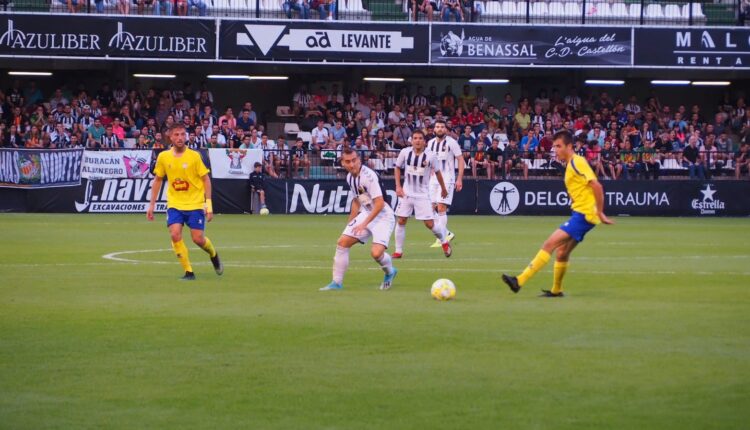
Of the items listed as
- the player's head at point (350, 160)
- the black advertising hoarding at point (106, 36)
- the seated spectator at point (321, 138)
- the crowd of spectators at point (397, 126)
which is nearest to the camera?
the player's head at point (350, 160)

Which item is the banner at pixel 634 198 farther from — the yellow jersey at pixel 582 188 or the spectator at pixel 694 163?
the yellow jersey at pixel 582 188

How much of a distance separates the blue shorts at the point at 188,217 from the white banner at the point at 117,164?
61.7ft

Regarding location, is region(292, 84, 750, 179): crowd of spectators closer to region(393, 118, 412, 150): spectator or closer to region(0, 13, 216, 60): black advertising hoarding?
region(393, 118, 412, 150): spectator

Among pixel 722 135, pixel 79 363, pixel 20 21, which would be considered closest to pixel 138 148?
pixel 20 21

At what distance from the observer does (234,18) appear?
38.2 m

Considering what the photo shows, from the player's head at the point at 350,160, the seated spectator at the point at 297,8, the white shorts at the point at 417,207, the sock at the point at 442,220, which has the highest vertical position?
the seated spectator at the point at 297,8

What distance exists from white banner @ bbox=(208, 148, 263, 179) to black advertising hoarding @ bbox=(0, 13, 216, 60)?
5.09 meters

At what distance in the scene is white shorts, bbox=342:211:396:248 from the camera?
13984 mm

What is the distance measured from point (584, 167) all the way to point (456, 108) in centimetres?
2855

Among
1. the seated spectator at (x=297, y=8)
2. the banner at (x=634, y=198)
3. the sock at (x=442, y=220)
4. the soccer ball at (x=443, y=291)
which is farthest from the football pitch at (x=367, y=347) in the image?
the seated spectator at (x=297, y=8)

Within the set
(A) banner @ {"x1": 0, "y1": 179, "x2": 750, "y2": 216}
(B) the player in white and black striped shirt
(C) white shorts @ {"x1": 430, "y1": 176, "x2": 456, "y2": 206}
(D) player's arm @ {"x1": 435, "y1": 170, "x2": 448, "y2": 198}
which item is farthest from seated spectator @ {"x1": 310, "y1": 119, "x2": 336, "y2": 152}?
(B) the player in white and black striped shirt

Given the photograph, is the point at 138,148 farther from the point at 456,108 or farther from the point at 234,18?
the point at 456,108

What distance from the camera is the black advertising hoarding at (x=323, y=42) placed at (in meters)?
37.9

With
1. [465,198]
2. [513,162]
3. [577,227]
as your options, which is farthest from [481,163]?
[577,227]
